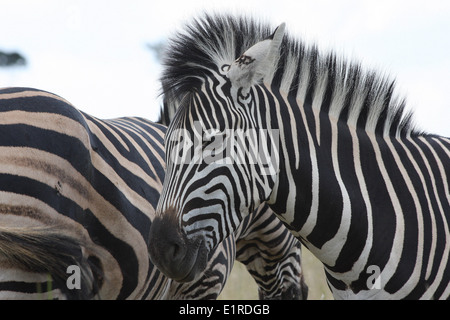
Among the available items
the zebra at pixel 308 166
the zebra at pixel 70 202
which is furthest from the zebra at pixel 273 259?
the zebra at pixel 308 166

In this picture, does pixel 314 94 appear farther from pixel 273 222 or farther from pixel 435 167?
pixel 273 222

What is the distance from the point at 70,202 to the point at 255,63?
1696 mm

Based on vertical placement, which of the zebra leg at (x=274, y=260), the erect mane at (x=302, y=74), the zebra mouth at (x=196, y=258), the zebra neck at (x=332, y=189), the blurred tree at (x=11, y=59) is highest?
the blurred tree at (x=11, y=59)

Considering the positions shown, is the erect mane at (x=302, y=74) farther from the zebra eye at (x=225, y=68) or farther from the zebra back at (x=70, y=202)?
the zebra back at (x=70, y=202)

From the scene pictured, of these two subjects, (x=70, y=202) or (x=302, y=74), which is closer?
(x=70, y=202)

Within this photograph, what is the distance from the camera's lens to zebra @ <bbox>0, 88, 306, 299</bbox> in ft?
11.0

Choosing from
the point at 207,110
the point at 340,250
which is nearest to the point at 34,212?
the point at 207,110

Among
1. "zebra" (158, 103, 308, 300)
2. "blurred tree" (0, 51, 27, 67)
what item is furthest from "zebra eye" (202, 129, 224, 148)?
"blurred tree" (0, 51, 27, 67)

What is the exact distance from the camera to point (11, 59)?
42438 mm

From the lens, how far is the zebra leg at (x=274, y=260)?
6.75m

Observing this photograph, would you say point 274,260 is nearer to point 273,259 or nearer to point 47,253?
point 273,259

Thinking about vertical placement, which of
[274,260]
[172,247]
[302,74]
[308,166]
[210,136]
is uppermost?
[302,74]

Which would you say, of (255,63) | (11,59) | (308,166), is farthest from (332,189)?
(11,59)

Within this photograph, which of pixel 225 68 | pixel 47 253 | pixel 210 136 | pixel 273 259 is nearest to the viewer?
pixel 47 253
